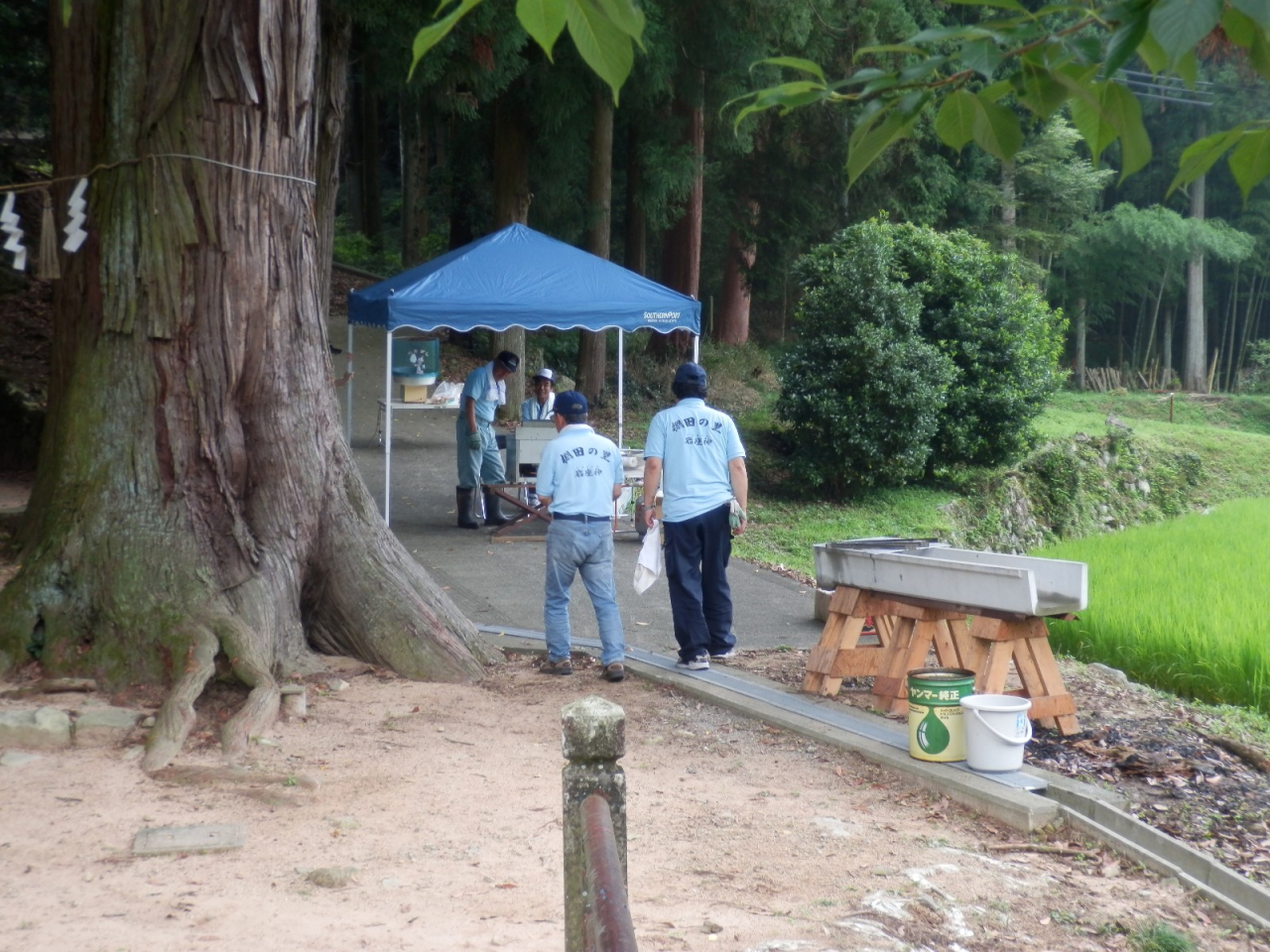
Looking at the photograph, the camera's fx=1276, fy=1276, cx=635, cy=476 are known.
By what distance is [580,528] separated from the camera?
295 inches

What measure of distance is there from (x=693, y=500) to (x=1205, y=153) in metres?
5.07

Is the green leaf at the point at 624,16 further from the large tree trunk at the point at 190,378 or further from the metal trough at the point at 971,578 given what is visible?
the large tree trunk at the point at 190,378

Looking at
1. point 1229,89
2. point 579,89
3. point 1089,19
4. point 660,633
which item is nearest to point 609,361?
point 579,89

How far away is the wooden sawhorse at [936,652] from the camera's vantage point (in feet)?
21.2

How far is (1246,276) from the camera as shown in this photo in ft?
149

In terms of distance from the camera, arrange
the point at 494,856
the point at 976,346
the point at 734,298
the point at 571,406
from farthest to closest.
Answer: the point at 734,298
the point at 976,346
the point at 571,406
the point at 494,856

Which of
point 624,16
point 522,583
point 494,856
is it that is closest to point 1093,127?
point 624,16

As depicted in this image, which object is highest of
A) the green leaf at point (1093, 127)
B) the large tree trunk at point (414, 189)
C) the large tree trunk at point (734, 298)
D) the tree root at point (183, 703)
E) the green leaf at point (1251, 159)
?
the large tree trunk at point (414, 189)

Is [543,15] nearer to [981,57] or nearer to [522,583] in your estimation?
[981,57]

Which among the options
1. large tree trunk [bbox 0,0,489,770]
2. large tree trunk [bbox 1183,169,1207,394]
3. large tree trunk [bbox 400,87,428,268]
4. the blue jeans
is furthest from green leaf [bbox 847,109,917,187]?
large tree trunk [bbox 1183,169,1207,394]

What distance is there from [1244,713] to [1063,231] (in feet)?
93.9

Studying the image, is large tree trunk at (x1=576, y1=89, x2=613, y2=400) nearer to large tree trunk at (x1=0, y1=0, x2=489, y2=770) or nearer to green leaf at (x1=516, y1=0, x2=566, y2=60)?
large tree trunk at (x1=0, y1=0, x2=489, y2=770)

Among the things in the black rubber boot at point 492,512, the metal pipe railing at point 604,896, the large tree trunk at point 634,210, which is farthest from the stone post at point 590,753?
the large tree trunk at point 634,210

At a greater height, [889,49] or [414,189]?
[414,189]
